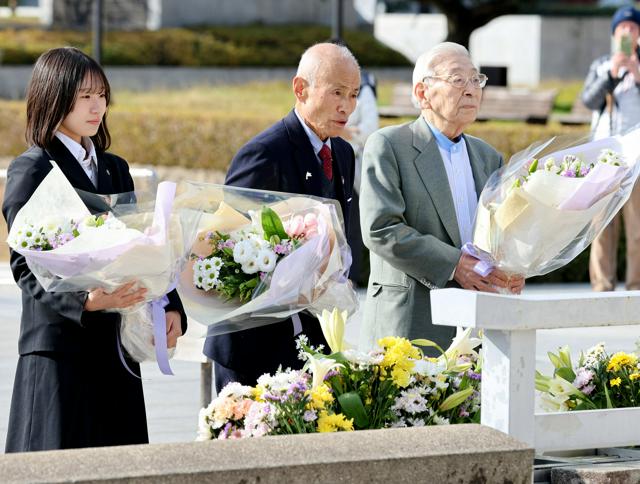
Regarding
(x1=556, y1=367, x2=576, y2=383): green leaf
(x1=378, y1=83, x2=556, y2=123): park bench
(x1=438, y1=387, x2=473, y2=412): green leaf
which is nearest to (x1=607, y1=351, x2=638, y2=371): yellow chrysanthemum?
(x1=556, y1=367, x2=576, y2=383): green leaf

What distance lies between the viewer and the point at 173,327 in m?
3.90

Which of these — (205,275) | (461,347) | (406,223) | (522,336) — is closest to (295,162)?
(406,223)

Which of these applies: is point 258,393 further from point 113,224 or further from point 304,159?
point 304,159

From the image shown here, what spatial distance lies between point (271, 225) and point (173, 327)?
0.41m

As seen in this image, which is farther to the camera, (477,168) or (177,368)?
(177,368)

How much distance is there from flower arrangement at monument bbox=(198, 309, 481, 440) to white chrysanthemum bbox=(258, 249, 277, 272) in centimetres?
31

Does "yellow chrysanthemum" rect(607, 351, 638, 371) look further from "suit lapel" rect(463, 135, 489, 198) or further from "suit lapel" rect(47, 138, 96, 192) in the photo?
"suit lapel" rect(47, 138, 96, 192)

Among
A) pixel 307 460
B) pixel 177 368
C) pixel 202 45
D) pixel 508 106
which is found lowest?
pixel 177 368

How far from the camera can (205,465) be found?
107 inches

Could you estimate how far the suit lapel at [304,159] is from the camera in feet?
14.6

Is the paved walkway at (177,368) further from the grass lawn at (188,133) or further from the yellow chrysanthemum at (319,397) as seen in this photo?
the grass lawn at (188,133)

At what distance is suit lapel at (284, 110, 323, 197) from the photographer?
4.46m

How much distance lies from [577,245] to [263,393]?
49.7 inches

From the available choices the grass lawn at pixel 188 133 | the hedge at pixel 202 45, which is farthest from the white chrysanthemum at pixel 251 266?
the hedge at pixel 202 45
